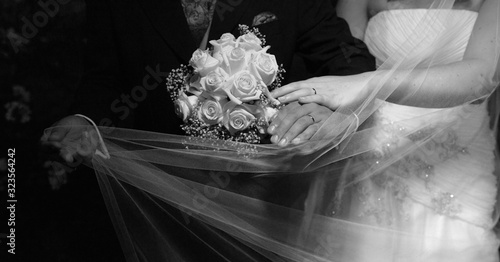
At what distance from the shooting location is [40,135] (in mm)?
2271

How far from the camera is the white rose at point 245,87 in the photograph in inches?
60.1

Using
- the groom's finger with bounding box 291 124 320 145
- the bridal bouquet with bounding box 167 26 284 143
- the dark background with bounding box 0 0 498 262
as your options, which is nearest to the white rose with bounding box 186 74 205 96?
the bridal bouquet with bounding box 167 26 284 143

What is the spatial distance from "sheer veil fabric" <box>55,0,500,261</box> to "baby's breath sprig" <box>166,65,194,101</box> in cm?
15

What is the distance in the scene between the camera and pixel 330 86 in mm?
1599

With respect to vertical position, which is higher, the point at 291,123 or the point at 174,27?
the point at 174,27

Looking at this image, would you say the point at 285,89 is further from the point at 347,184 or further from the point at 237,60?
the point at 347,184

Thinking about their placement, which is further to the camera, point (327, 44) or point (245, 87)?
point (327, 44)

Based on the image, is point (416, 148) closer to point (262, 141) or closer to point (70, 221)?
point (262, 141)

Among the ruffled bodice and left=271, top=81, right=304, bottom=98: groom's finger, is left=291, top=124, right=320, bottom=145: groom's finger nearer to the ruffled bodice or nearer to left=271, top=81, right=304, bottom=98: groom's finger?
left=271, top=81, right=304, bottom=98: groom's finger

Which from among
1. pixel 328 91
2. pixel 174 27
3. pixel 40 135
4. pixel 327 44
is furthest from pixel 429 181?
pixel 40 135

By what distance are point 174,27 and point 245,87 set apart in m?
0.38

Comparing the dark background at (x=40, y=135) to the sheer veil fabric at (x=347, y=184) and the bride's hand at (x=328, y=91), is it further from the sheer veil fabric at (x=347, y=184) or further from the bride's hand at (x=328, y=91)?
the bride's hand at (x=328, y=91)

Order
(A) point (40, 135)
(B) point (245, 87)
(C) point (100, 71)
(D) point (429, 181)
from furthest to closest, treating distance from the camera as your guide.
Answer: (A) point (40, 135)
(C) point (100, 71)
(D) point (429, 181)
(B) point (245, 87)

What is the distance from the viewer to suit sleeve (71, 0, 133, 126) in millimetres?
1855
